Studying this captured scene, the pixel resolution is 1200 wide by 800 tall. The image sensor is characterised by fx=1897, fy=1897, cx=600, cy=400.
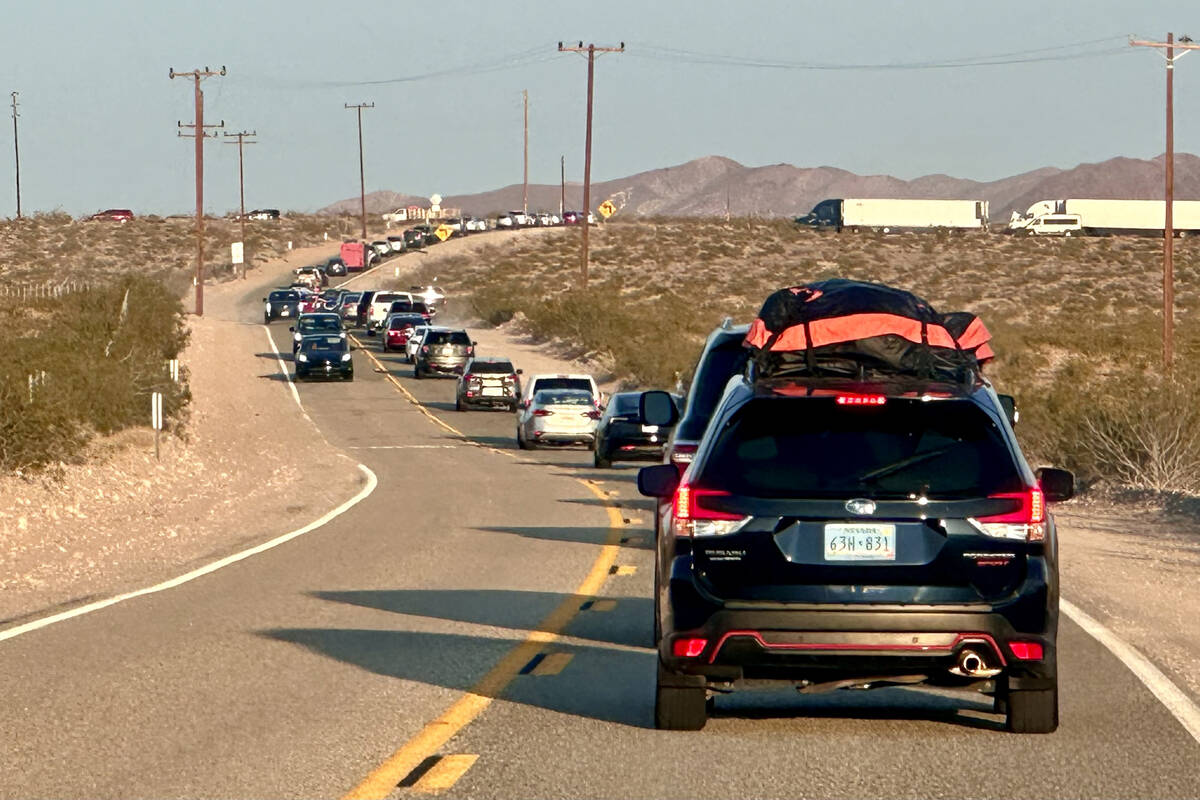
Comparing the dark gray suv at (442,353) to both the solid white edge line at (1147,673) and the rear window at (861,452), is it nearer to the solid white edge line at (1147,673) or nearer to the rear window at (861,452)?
the solid white edge line at (1147,673)

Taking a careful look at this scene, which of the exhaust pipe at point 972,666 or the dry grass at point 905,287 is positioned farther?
the dry grass at point 905,287

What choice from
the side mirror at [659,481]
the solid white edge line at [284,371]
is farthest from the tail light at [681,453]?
the solid white edge line at [284,371]

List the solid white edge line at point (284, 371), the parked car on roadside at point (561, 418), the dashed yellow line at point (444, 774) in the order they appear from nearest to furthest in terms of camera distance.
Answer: the dashed yellow line at point (444, 774) → the parked car on roadside at point (561, 418) → the solid white edge line at point (284, 371)

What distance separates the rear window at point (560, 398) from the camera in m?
38.2

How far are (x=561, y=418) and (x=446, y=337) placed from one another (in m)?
22.9

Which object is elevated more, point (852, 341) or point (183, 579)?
point (852, 341)

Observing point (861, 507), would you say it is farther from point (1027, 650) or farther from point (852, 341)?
point (852, 341)

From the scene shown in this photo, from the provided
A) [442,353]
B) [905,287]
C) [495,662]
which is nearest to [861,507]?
[495,662]

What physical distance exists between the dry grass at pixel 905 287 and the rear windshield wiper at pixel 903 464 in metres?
18.5

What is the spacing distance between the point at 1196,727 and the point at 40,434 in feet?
66.9

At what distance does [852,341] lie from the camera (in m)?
8.98

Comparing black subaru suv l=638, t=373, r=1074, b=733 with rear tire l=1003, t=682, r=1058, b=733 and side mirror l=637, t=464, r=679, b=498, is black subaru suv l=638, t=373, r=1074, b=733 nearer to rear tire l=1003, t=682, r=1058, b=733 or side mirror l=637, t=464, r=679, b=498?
rear tire l=1003, t=682, r=1058, b=733

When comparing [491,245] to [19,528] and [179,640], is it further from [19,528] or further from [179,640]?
[179,640]

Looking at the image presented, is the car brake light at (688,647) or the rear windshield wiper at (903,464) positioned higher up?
the rear windshield wiper at (903,464)
